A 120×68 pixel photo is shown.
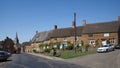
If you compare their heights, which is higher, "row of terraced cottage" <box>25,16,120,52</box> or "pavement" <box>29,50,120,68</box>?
"row of terraced cottage" <box>25,16,120,52</box>

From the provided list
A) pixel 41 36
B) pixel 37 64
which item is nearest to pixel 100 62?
pixel 37 64

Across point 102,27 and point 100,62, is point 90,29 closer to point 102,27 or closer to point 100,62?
point 102,27

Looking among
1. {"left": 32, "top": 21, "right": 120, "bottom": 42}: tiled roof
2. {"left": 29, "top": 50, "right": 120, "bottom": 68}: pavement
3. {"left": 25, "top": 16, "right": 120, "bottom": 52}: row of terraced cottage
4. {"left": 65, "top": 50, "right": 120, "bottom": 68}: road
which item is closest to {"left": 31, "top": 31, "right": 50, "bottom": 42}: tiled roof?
{"left": 32, "top": 21, "right": 120, "bottom": 42}: tiled roof

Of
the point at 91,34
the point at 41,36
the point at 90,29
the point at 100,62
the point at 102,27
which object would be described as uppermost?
the point at 102,27

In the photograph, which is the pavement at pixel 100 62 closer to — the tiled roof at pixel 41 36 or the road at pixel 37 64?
the road at pixel 37 64

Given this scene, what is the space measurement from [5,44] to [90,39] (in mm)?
55981

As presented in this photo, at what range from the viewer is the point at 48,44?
86.9 meters

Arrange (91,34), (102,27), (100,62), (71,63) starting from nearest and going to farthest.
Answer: (100,62)
(71,63)
(102,27)
(91,34)

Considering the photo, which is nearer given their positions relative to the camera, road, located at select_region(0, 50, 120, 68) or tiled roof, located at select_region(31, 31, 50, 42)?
road, located at select_region(0, 50, 120, 68)

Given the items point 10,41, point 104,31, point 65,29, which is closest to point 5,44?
point 10,41

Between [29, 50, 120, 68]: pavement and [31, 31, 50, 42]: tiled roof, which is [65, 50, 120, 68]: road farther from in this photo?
[31, 31, 50, 42]: tiled roof

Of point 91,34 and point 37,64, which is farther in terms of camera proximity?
point 91,34

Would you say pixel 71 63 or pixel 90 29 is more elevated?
pixel 90 29

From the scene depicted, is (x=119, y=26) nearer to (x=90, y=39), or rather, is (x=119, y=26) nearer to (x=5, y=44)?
(x=90, y=39)
